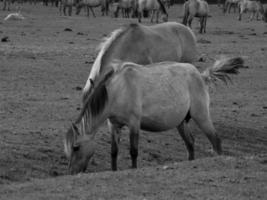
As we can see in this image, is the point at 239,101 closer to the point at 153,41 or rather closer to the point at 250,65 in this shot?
the point at 153,41

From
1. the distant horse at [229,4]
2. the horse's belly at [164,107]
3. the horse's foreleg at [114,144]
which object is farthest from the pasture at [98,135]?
the distant horse at [229,4]

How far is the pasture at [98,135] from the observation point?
7.60 meters

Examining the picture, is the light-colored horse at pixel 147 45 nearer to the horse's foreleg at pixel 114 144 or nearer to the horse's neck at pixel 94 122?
the horse's foreleg at pixel 114 144

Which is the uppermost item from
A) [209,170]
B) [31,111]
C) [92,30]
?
[209,170]

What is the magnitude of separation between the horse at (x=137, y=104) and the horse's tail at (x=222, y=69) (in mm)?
504

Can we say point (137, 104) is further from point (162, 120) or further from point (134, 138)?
point (162, 120)

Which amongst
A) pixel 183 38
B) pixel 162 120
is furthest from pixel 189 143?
pixel 183 38

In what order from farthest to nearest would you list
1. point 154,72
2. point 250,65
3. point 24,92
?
point 250,65
point 24,92
point 154,72

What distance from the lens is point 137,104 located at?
940 cm

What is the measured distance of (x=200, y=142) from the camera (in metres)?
12.7

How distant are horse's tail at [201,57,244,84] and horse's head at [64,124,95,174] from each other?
245 cm

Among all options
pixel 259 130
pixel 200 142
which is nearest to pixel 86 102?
pixel 200 142

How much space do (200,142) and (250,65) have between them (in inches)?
331

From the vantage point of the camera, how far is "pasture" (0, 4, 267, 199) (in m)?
7.60
